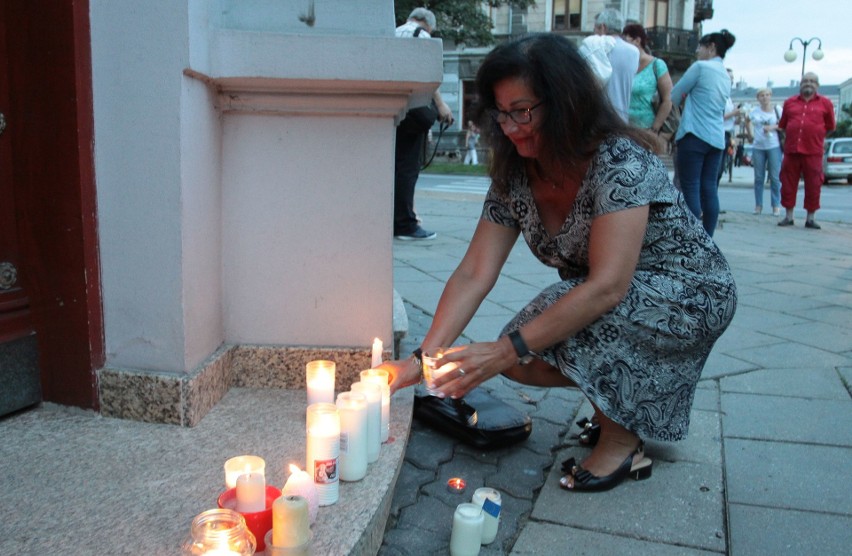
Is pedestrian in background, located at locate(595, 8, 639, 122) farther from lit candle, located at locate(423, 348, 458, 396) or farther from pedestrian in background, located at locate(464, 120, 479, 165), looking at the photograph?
pedestrian in background, located at locate(464, 120, 479, 165)

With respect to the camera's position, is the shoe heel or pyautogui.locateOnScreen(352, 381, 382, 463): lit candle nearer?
pyautogui.locateOnScreen(352, 381, 382, 463): lit candle

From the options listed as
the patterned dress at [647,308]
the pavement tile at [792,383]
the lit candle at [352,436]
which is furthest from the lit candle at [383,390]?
the pavement tile at [792,383]

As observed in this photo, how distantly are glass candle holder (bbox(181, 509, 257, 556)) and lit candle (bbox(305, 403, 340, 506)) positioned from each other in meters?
0.39

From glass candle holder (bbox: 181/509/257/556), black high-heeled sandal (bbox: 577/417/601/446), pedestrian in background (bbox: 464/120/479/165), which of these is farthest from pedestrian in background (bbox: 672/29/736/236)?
pedestrian in background (bbox: 464/120/479/165)

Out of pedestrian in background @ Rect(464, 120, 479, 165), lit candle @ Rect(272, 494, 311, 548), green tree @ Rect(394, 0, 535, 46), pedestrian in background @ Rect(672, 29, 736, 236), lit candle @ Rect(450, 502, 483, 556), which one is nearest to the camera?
lit candle @ Rect(272, 494, 311, 548)

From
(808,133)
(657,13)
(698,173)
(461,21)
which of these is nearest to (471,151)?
(461,21)

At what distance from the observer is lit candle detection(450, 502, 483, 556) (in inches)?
74.3

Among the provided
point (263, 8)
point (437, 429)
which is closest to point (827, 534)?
point (437, 429)

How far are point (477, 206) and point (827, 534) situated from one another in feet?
29.4

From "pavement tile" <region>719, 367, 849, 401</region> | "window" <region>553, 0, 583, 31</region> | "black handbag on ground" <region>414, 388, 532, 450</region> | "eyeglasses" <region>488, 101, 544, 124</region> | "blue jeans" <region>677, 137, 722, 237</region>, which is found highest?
"window" <region>553, 0, 583, 31</region>

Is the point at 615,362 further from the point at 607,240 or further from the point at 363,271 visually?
the point at 363,271

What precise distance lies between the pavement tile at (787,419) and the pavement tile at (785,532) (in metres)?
0.58

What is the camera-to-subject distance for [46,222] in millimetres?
2199

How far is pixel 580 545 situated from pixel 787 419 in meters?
1.33
